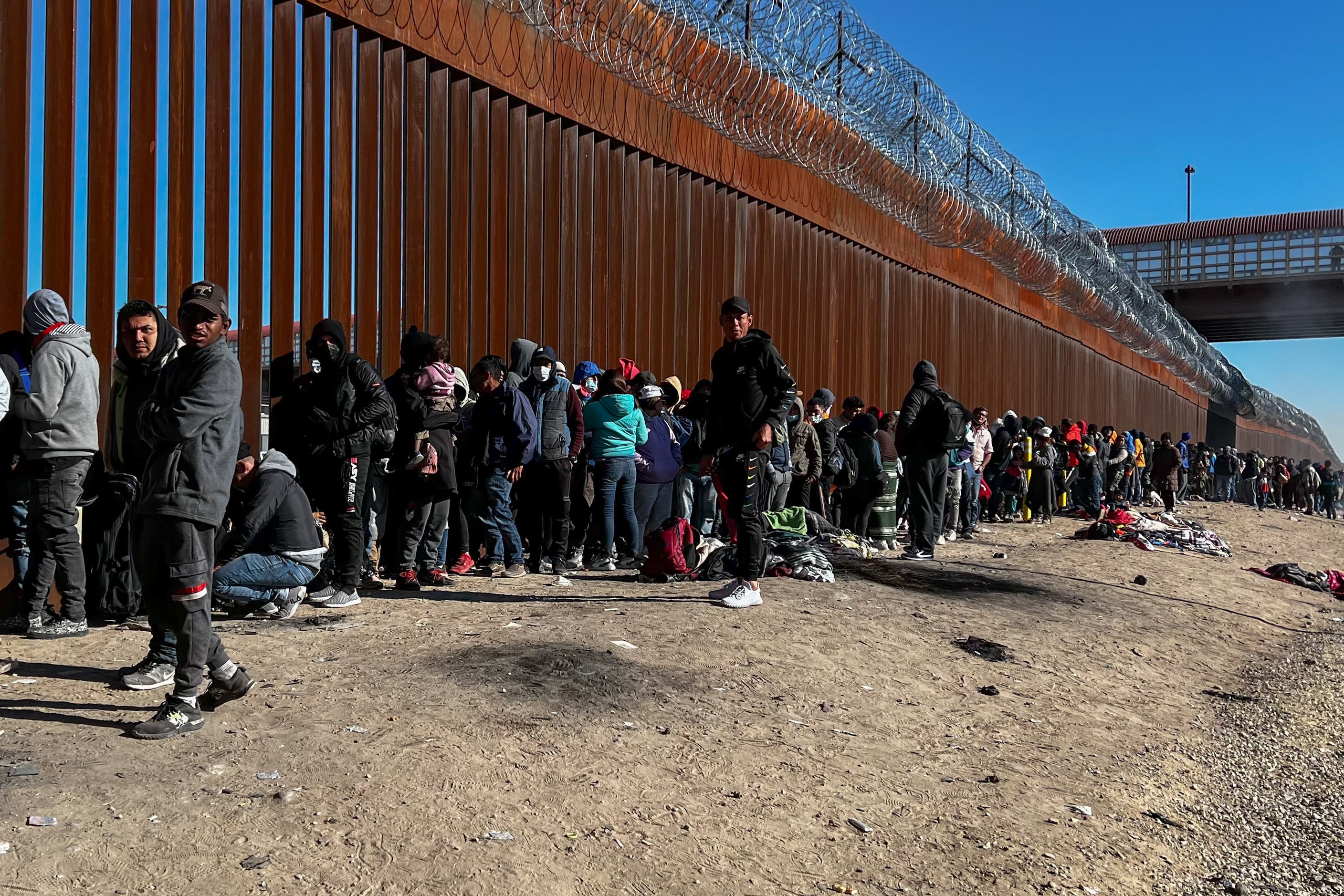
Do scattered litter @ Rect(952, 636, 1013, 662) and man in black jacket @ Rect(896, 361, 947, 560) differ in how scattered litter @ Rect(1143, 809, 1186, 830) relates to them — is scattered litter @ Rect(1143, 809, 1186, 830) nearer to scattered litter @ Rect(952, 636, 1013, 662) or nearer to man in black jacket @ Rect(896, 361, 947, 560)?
scattered litter @ Rect(952, 636, 1013, 662)

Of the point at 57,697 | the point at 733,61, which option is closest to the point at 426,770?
the point at 57,697

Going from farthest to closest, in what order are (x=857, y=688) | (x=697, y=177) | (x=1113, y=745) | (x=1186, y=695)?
(x=697, y=177), (x=1186, y=695), (x=857, y=688), (x=1113, y=745)

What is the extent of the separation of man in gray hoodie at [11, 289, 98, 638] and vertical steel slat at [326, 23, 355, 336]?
94.5 inches

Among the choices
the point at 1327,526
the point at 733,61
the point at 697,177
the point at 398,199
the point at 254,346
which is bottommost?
the point at 1327,526

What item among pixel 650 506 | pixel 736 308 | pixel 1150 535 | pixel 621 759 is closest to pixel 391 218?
pixel 650 506

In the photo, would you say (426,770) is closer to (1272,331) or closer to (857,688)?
(857,688)

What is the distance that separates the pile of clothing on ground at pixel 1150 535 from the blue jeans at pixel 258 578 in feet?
29.3

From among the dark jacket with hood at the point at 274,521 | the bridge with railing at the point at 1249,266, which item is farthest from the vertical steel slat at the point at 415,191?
the bridge with railing at the point at 1249,266

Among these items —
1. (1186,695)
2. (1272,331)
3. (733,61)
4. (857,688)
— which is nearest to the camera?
(857,688)

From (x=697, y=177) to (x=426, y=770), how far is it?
877cm

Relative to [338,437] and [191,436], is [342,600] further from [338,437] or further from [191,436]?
[191,436]

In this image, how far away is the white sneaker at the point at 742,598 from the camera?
20.0ft

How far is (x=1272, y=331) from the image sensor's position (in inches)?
1623

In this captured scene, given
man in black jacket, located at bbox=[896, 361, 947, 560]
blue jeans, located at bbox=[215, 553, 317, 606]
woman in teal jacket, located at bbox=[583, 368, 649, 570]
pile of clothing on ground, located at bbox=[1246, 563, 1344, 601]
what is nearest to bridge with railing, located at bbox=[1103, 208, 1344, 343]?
pile of clothing on ground, located at bbox=[1246, 563, 1344, 601]
